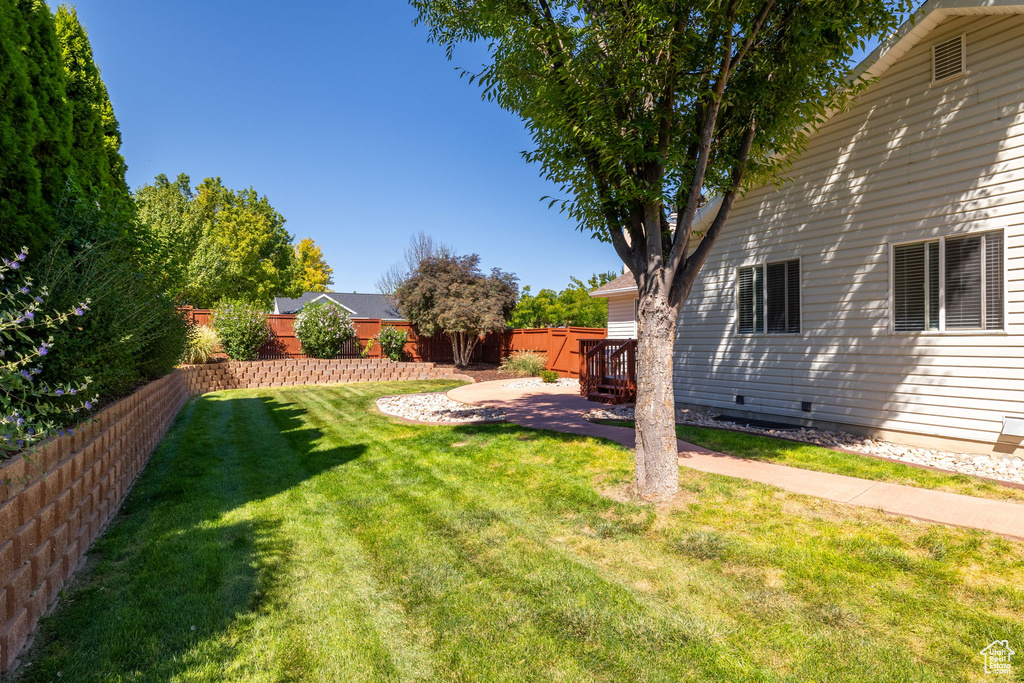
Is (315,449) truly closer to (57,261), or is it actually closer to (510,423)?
(510,423)

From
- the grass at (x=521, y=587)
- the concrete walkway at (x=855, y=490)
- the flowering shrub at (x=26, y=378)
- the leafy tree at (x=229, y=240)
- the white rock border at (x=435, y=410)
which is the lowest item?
the grass at (x=521, y=587)

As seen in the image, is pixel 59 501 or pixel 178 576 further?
pixel 178 576

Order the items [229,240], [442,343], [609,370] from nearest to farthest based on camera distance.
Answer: [609,370] → [442,343] → [229,240]

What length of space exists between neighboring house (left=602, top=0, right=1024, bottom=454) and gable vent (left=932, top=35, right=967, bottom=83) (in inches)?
0.5

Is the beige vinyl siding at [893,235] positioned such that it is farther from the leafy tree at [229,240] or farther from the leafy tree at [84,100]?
the leafy tree at [229,240]

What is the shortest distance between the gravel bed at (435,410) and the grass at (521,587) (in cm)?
369

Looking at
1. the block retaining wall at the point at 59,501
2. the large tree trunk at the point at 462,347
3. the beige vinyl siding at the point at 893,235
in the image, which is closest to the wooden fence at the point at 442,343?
the large tree trunk at the point at 462,347

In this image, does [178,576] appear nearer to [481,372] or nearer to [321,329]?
[481,372]

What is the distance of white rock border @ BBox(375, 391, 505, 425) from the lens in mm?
9133

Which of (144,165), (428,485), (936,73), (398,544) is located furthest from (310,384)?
Result: (936,73)

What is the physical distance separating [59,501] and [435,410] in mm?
7106

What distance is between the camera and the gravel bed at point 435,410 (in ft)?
30.4

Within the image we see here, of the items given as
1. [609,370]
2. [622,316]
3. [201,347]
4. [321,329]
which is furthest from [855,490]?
[321,329]

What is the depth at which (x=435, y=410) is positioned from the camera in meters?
10.2
